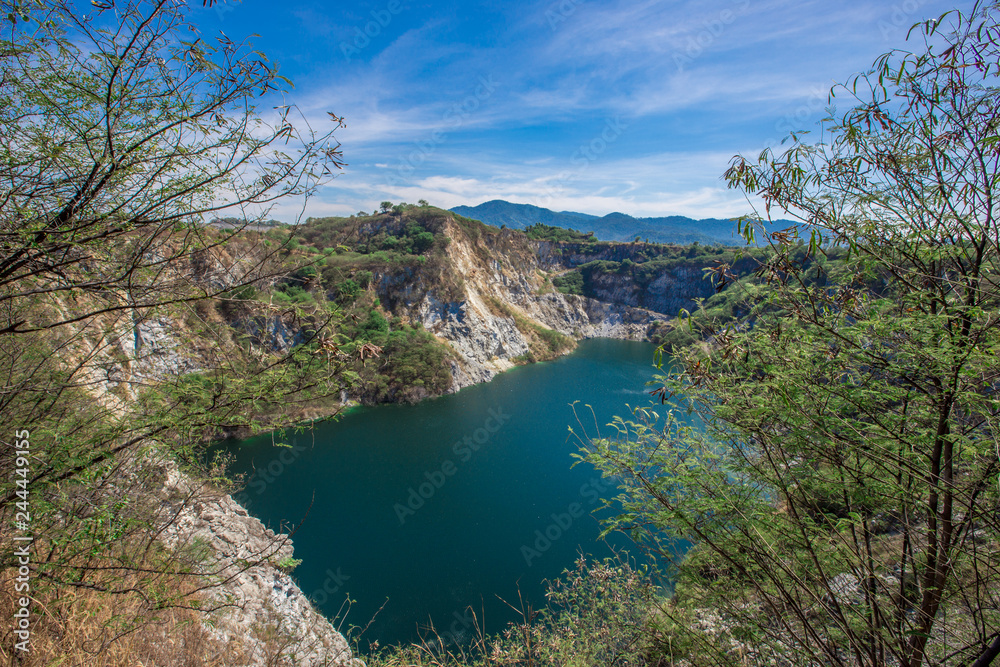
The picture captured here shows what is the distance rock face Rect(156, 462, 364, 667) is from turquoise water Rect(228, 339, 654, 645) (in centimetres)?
127

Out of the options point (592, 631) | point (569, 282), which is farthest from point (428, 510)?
point (569, 282)

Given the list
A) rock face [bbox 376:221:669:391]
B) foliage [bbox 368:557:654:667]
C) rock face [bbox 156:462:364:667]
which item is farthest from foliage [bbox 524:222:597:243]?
foliage [bbox 368:557:654:667]

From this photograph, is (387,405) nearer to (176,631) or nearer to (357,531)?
(357,531)

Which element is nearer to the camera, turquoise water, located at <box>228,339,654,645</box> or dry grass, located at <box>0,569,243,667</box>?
dry grass, located at <box>0,569,243,667</box>

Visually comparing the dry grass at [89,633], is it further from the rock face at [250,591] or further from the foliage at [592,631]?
the foliage at [592,631]

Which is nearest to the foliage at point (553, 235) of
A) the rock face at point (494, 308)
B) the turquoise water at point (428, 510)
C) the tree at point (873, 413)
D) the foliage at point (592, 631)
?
the rock face at point (494, 308)

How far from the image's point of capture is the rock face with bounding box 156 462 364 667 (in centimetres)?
611

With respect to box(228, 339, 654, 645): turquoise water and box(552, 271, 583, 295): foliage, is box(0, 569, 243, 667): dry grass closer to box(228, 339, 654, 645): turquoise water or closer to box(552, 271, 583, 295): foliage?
box(228, 339, 654, 645): turquoise water

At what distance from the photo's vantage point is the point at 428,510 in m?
16.1

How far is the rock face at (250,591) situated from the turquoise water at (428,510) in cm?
127

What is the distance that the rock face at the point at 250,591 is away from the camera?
6109mm

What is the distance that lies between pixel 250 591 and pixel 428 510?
723 cm

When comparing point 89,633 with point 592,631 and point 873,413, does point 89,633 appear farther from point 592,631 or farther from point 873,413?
point 592,631

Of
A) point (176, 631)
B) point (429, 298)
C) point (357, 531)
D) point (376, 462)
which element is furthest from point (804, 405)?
point (429, 298)
